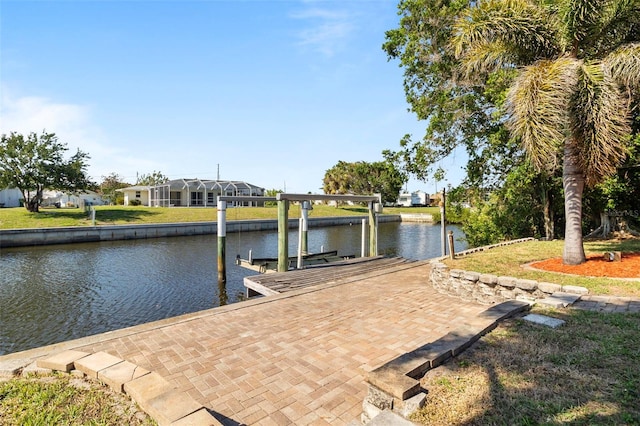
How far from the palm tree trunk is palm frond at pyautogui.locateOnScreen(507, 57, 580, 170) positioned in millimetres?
990

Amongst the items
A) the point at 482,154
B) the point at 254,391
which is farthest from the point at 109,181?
the point at 254,391

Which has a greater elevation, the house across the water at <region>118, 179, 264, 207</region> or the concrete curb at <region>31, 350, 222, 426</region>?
→ the house across the water at <region>118, 179, 264, 207</region>

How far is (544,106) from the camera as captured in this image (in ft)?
22.1

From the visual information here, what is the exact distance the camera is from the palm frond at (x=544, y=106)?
6.71 m

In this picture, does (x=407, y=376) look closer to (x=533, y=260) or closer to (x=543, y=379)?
(x=543, y=379)

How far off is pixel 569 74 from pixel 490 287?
450 centimetres

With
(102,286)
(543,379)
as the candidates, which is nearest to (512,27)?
(543,379)

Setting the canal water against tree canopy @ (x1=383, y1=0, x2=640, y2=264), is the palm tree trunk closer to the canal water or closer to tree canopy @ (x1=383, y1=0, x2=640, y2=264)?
tree canopy @ (x1=383, y1=0, x2=640, y2=264)

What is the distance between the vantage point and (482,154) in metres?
12.9

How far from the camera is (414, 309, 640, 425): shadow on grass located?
2564 millimetres

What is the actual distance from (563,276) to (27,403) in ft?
28.0

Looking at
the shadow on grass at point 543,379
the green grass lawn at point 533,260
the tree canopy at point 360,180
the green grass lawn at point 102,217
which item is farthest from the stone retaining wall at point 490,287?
the tree canopy at point 360,180

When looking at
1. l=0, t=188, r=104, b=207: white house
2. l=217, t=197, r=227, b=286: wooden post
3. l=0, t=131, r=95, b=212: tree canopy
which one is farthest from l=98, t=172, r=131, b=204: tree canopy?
l=217, t=197, r=227, b=286: wooden post

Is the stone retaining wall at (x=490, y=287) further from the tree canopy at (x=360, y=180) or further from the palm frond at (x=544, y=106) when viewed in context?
the tree canopy at (x=360, y=180)
